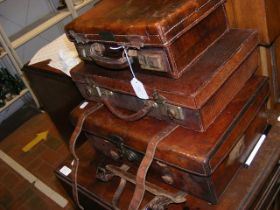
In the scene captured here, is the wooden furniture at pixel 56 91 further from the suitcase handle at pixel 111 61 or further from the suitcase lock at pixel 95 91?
the suitcase handle at pixel 111 61

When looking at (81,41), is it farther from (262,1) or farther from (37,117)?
(37,117)

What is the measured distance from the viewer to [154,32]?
0.88 meters

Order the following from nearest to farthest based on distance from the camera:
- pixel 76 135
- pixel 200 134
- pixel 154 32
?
pixel 154 32, pixel 200 134, pixel 76 135

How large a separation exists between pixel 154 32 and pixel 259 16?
49cm

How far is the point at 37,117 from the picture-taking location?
11.4 ft

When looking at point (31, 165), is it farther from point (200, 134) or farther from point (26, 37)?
point (200, 134)

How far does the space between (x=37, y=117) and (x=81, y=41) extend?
2501mm

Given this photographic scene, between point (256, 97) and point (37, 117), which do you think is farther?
point (37, 117)

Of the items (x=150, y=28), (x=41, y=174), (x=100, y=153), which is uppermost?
(x=150, y=28)

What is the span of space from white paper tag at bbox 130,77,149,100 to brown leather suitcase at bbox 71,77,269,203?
116mm

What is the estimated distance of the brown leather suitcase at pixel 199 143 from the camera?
958 mm

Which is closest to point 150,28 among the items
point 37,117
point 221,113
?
point 221,113

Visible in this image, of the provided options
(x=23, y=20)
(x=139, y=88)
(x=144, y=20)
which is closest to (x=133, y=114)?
(x=139, y=88)

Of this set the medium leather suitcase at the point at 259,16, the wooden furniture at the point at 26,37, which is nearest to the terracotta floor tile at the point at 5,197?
the wooden furniture at the point at 26,37
